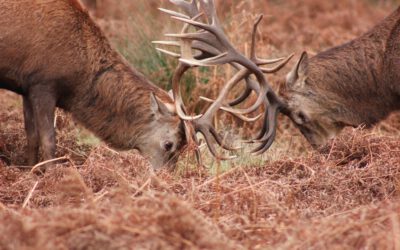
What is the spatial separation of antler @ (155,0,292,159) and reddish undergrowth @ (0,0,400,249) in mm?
497

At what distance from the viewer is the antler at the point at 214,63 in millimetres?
8867

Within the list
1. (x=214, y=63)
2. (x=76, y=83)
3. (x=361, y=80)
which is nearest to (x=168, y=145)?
(x=214, y=63)

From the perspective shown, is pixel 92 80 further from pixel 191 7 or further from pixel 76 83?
pixel 191 7

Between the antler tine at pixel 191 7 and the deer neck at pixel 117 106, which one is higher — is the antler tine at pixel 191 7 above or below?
above

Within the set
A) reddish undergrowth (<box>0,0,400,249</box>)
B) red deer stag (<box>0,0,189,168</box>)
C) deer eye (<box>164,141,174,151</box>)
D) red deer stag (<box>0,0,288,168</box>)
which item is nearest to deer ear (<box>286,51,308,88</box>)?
red deer stag (<box>0,0,288,168</box>)

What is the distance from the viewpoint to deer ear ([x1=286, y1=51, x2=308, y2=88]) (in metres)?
9.77

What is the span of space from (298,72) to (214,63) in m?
1.19

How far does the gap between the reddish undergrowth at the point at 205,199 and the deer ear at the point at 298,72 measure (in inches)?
31.4

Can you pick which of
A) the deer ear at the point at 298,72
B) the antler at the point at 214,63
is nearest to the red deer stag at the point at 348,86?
the deer ear at the point at 298,72

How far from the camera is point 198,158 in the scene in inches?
343

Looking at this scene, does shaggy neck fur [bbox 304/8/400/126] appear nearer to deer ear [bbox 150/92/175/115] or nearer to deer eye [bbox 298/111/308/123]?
deer eye [bbox 298/111/308/123]

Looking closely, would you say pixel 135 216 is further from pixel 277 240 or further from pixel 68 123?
pixel 68 123

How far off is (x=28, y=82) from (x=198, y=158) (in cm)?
171

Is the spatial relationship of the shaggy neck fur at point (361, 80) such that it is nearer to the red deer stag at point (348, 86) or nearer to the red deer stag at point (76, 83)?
the red deer stag at point (348, 86)
